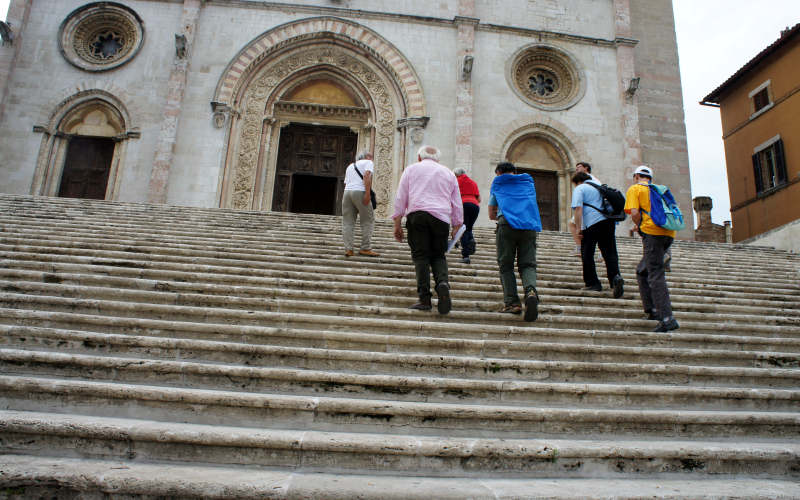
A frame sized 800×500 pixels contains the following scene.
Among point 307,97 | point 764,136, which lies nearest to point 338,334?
point 307,97

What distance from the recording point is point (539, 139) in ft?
47.5

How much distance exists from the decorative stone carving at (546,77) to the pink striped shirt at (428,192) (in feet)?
35.5

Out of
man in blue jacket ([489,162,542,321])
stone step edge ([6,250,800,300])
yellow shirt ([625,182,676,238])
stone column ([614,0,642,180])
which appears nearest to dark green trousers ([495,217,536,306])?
man in blue jacket ([489,162,542,321])

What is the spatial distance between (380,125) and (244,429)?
487 inches

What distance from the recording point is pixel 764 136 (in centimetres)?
1630

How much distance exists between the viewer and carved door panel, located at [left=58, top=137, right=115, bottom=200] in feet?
44.0

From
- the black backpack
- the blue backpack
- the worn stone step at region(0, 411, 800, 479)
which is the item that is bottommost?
the worn stone step at region(0, 411, 800, 479)

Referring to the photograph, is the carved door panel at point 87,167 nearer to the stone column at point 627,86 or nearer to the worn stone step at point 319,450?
the worn stone step at point 319,450

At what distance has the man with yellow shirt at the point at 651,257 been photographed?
448cm

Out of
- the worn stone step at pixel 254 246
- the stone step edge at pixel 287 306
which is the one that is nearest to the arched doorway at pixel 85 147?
the worn stone step at pixel 254 246

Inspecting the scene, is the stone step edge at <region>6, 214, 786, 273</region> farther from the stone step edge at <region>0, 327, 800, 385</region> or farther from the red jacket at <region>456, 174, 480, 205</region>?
the stone step edge at <region>0, 327, 800, 385</region>

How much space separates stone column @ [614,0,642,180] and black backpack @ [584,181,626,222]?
927 cm

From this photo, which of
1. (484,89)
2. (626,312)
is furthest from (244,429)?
(484,89)

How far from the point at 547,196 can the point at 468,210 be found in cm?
819
